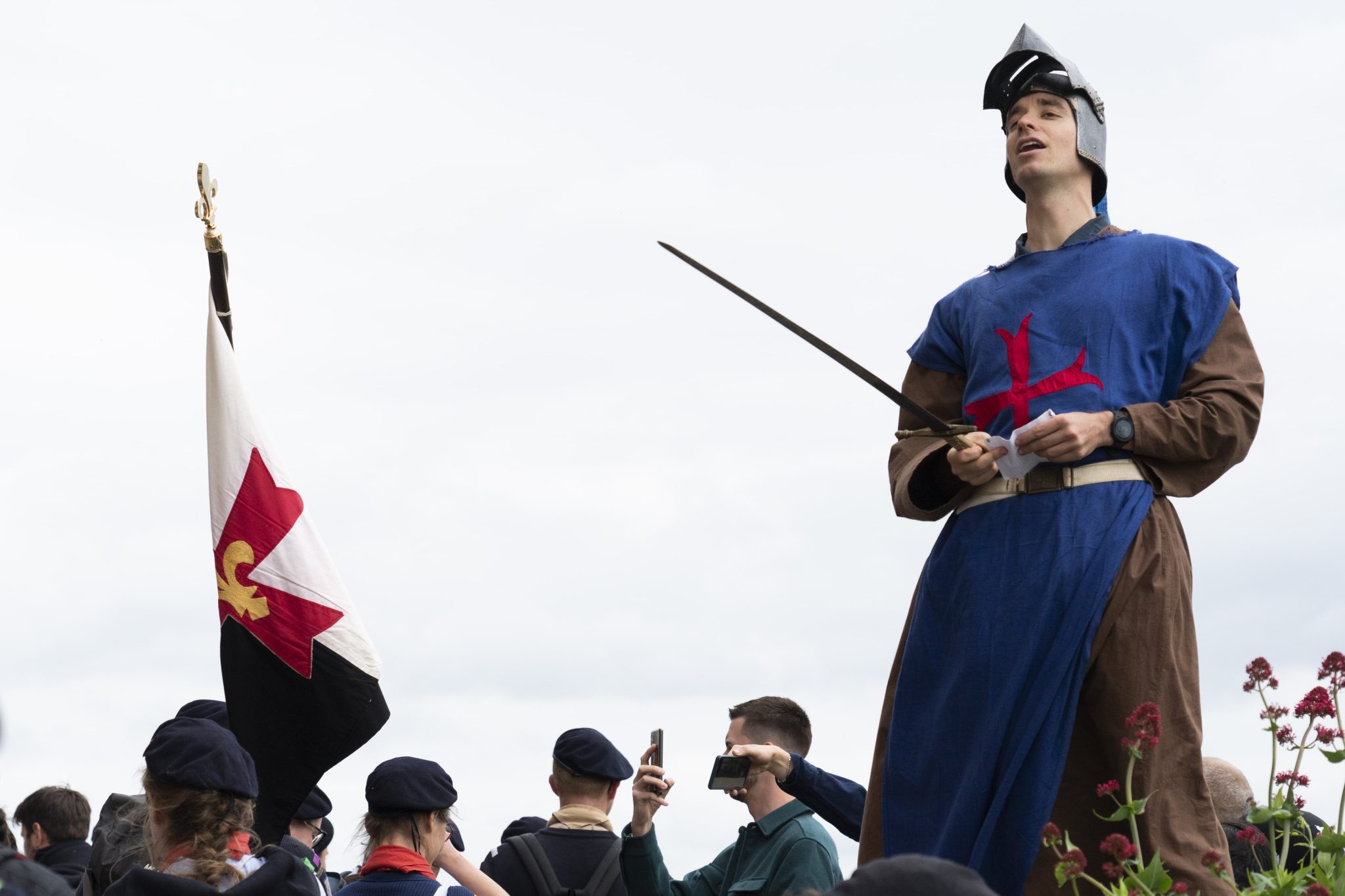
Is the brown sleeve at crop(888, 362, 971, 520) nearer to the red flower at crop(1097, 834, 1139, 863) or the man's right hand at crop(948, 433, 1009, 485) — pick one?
the man's right hand at crop(948, 433, 1009, 485)

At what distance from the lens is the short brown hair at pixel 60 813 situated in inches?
279

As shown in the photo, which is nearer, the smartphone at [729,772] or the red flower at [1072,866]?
the red flower at [1072,866]

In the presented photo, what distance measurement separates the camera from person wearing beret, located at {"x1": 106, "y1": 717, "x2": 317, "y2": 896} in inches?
157

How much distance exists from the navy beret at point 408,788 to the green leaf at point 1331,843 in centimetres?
304

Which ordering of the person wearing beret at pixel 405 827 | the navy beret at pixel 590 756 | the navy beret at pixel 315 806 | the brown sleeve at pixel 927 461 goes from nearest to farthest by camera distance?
the brown sleeve at pixel 927 461 → the person wearing beret at pixel 405 827 → the navy beret at pixel 590 756 → the navy beret at pixel 315 806

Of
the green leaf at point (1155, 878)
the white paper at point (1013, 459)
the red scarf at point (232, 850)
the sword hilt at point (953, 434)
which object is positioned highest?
the sword hilt at point (953, 434)

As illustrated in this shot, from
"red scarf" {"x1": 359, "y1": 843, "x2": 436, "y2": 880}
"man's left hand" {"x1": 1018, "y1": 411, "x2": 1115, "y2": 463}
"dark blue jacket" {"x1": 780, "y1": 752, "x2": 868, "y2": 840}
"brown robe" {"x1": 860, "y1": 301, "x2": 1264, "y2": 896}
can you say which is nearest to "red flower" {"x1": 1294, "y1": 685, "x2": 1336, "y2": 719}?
"brown robe" {"x1": 860, "y1": 301, "x2": 1264, "y2": 896}

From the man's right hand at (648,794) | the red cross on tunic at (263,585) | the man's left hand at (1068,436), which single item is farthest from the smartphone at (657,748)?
the man's left hand at (1068,436)

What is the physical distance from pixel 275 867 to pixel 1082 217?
2442 millimetres

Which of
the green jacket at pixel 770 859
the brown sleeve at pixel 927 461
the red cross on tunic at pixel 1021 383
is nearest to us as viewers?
the red cross on tunic at pixel 1021 383

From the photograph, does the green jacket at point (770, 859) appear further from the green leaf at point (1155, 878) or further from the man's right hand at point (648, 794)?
the green leaf at point (1155, 878)

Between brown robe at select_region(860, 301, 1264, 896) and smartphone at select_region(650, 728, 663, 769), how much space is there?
1593 mm

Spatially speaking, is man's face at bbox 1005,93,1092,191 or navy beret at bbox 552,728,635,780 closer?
man's face at bbox 1005,93,1092,191

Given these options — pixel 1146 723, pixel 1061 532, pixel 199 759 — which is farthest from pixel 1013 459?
pixel 199 759
